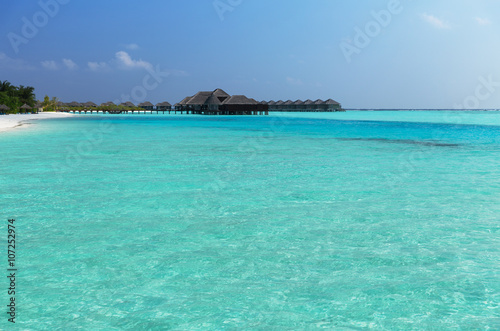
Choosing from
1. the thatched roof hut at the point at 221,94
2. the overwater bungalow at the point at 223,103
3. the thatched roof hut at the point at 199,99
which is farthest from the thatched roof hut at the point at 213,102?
the thatched roof hut at the point at 199,99

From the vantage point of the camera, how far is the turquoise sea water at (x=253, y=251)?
335cm

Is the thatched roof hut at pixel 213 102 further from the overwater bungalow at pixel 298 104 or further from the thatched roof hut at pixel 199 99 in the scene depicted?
the overwater bungalow at pixel 298 104

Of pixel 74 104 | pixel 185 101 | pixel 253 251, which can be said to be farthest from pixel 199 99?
pixel 253 251

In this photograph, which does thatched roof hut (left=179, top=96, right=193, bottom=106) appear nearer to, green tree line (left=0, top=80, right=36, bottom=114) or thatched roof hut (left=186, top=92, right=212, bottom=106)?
thatched roof hut (left=186, top=92, right=212, bottom=106)

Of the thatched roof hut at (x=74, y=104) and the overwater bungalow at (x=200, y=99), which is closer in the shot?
the overwater bungalow at (x=200, y=99)

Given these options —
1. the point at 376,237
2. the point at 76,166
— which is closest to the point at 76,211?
the point at 376,237

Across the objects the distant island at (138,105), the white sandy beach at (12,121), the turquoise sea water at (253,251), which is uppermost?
the distant island at (138,105)

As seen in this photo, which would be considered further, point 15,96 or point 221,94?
point 221,94

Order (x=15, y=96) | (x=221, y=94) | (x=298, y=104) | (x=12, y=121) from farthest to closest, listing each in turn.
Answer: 1. (x=298, y=104)
2. (x=221, y=94)
3. (x=15, y=96)
4. (x=12, y=121)

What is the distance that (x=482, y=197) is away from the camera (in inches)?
321

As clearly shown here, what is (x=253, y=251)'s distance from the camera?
482 cm

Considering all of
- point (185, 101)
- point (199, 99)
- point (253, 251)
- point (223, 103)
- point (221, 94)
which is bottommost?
point (253, 251)

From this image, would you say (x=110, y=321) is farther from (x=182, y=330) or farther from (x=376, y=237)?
(x=376, y=237)

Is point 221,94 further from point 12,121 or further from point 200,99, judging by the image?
point 12,121
